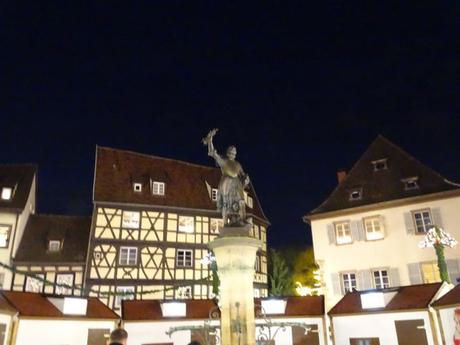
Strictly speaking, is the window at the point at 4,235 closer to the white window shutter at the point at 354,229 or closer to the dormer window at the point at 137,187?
the dormer window at the point at 137,187

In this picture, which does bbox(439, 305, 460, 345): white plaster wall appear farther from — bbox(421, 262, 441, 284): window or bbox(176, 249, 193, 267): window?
bbox(176, 249, 193, 267): window

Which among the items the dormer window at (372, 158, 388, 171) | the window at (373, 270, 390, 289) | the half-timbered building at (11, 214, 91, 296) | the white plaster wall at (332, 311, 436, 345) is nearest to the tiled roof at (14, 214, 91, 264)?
the half-timbered building at (11, 214, 91, 296)

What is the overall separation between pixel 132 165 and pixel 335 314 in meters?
18.7

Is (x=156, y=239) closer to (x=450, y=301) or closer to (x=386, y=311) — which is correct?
(x=386, y=311)

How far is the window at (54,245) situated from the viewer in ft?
86.0

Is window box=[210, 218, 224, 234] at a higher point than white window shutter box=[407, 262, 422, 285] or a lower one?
higher

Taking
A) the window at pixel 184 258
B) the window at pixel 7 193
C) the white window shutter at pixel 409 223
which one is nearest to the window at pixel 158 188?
the window at pixel 184 258

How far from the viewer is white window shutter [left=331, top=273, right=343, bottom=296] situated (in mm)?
22277

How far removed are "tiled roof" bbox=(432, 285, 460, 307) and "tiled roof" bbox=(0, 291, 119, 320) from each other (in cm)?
1196

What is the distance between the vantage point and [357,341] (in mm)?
16234

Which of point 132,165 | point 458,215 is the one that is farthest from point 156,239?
point 458,215

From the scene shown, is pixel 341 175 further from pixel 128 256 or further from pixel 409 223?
pixel 128 256

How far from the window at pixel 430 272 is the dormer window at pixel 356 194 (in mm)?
4978

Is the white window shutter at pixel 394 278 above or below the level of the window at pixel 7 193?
below
